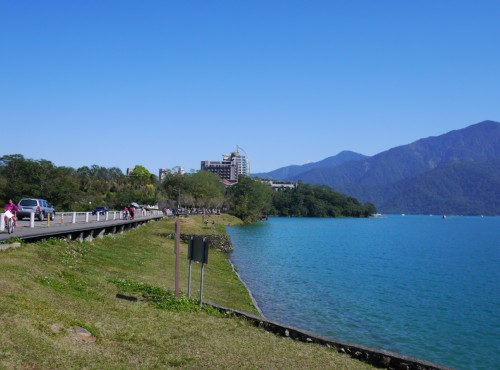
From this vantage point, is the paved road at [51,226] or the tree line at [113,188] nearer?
the paved road at [51,226]

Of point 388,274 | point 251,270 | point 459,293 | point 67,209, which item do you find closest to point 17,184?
point 67,209

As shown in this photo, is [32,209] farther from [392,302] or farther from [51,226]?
[392,302]

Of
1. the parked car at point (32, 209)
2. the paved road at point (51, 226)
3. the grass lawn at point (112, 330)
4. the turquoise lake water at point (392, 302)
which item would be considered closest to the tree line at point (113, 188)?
the paved road at point (51, 226)

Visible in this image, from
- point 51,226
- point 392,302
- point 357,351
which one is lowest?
point 392,302

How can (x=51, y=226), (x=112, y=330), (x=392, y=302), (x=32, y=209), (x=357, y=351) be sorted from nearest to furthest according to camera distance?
1. (x=112, y=330)
2. (x=357, y=351)
3. (x=392, y=302)
4. (x=51, y=226)
5. (x=32, y=209)

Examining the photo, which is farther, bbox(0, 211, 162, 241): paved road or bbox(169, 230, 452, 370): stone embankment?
bbox(0, 211, 162, 241): paved road

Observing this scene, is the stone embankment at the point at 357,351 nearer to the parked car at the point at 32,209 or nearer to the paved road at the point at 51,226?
the paved road at the point at 51,226

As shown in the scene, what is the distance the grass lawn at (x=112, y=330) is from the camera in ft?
31.8

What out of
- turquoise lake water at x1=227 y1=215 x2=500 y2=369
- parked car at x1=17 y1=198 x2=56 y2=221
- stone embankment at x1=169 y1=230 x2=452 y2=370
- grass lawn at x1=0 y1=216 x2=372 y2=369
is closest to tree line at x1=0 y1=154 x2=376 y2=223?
parked car at x1=17 y1=198 x2=56 y2=221

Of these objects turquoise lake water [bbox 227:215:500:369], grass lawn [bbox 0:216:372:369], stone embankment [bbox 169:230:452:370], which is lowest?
turquoise lake water [bbox 227:215:500:369]

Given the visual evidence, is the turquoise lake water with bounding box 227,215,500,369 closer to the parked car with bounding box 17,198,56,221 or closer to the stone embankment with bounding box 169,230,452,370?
the stone embankment with bounding box 169,230,452,370

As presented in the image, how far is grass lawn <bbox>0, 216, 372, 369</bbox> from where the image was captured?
31.8 ft

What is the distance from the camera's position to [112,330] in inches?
468

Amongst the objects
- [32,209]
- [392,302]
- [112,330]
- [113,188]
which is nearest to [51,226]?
[32,209]
